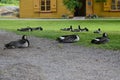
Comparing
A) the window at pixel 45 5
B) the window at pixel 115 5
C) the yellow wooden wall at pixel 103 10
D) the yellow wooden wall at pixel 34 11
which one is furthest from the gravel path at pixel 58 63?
the window at pixel 45 5

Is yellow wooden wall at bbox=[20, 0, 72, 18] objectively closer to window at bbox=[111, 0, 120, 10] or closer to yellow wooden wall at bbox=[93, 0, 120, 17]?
yellow wooden wall at bbox=[93, 0, 120, 17]

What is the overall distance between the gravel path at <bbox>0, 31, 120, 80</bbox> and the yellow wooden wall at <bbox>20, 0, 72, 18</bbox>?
26359 mm

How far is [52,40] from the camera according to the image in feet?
67.2

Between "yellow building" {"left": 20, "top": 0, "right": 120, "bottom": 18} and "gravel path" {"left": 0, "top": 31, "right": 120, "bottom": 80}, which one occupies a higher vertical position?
"yellow building" {"left": 20, "top": 0, "right": 120, "bottom": 18}

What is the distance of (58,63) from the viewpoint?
13.8 meters

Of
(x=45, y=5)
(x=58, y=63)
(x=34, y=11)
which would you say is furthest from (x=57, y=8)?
(x=58, y=63)

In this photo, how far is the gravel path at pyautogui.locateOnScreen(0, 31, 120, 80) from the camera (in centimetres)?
1151

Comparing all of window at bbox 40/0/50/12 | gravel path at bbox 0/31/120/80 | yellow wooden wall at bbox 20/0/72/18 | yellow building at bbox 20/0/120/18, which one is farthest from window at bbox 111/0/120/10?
gravel path at bbox 0/31/120/80

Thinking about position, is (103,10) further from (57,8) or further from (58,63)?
(58,63)

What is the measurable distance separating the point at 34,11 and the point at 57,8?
2420mm

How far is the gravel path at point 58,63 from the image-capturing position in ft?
37.8

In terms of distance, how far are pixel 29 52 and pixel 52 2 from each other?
29.5 m

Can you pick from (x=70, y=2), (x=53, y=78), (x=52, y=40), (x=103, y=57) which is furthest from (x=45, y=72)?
(x=70, y=2)

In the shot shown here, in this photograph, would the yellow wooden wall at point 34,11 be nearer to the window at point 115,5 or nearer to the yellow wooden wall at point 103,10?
the yellow wooden wall at point 103,10
